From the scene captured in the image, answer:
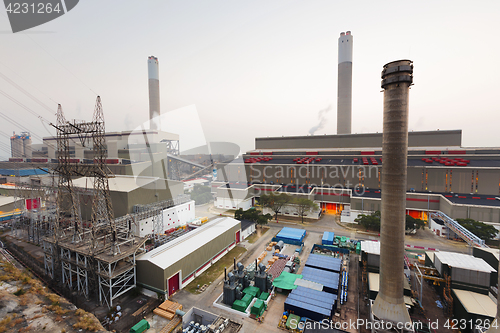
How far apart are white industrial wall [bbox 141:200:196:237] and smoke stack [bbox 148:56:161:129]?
6402 centimetres

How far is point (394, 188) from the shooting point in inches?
601

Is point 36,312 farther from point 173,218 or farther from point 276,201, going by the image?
point 276,201

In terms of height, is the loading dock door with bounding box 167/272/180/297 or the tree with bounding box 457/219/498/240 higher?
the tree with bounding box 457/219/498/240

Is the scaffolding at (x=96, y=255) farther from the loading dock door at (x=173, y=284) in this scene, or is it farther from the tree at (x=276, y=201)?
the tree at (x=276, y=201)

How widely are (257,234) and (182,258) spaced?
52.7ft

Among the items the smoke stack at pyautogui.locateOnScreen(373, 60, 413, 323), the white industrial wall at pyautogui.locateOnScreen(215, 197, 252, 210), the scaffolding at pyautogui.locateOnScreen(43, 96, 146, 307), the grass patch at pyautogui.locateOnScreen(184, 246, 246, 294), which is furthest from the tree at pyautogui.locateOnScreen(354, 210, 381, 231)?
the scaffolding at pyautogui.locateOnScreen(43, 96, 146, 307)

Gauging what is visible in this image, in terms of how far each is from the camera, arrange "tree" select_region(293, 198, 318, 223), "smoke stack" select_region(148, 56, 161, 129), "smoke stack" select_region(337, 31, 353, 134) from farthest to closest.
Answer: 1. "smoke stack" select_region(148, 56, 161, 129)
2. "smoke stack" select_region(337, 31, 353, 134)
3. "tree" select_region(293, 198, 318, 223)

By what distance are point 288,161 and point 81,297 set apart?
158ft

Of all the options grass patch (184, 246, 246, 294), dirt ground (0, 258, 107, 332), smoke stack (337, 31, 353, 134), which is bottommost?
grass patch (184, 246, 246, 294)

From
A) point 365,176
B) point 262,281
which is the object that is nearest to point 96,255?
point 262,281

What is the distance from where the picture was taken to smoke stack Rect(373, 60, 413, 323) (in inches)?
586

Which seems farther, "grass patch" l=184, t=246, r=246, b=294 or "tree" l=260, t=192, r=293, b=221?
"tree" l=260, t=192, r=293, b=221

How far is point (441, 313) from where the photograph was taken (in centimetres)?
1783

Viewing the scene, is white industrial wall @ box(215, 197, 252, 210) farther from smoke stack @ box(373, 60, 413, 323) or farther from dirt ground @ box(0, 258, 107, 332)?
smoke stack @ box(373, 60, 413, 323)
